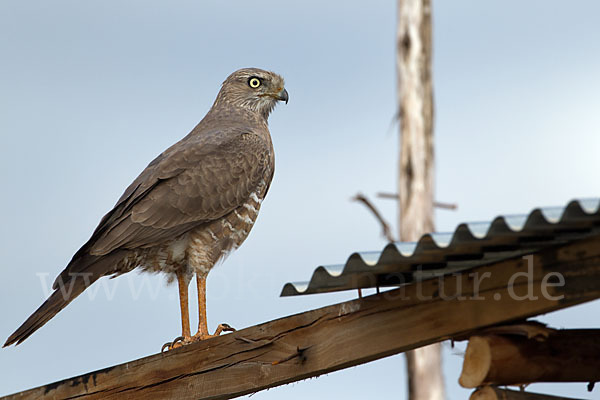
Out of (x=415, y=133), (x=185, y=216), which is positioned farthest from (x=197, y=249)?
(x=415, y=133)

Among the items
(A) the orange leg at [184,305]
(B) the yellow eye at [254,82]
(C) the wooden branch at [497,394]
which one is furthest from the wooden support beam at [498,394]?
(B) the yellow eye at [254,82]

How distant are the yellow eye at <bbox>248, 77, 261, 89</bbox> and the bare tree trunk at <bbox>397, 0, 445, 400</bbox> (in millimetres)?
4884

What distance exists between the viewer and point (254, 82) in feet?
27.8

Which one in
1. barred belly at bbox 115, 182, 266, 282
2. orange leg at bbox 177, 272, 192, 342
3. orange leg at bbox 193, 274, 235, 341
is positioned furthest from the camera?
barred belly at bbox 115, 182, 266, 282

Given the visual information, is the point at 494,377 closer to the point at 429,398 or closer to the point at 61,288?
the point at 61,288

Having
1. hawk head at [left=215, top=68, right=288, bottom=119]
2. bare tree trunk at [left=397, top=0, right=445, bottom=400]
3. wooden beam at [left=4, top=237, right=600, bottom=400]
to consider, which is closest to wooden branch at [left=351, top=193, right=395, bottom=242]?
bare tree trunk at [left=397, top=0, right=445, bottom=400]

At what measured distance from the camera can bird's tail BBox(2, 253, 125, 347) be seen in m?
5.67

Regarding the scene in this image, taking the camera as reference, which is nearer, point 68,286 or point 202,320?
point 68,286

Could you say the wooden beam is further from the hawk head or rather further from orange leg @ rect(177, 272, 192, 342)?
the hawk head

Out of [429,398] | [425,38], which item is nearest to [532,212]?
[429,398]

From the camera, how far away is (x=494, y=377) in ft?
12.2

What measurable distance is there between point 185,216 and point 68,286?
111cm

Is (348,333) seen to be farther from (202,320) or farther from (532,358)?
(202,320)

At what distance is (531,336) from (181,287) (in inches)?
147
